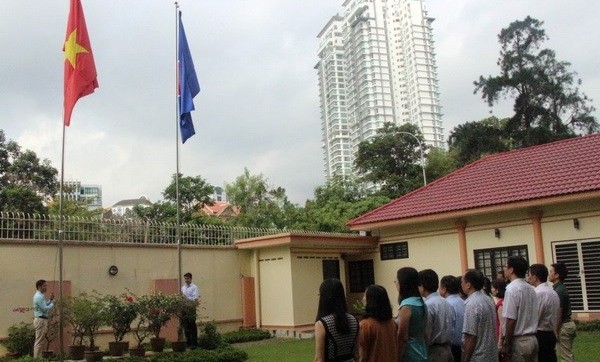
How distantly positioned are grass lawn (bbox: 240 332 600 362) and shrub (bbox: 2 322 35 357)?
405 cm

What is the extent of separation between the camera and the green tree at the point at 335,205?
99.4 feet

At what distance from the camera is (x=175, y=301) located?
12242 mm

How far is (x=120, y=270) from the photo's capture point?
1460cm

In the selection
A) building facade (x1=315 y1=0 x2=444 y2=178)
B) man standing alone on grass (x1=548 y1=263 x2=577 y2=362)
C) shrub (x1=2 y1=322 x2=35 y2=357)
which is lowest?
shrub (x1=2 y1=322 x2=35 y2=357)

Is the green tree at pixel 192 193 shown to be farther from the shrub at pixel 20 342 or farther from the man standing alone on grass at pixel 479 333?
the man standing alone on grass at pixel 479 333

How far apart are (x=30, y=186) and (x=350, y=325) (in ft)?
92.1

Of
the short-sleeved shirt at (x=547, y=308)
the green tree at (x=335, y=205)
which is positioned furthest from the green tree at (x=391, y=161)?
the short-sleeved shirt at (x=547, y=308)

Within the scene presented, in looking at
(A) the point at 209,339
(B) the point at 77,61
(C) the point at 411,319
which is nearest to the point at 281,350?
(A) the point at 209,339

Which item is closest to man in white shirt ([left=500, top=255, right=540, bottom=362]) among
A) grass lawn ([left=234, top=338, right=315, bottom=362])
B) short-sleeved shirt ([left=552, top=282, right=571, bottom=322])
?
short-sleeved shirt ([left=552, top=282, right=571, bottom=322])

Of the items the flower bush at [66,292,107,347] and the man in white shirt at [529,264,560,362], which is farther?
the flower bush at [66,292,107,347]

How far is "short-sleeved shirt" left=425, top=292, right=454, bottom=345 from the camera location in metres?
4.94

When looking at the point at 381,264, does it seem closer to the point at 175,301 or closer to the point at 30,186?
the point at 175,301

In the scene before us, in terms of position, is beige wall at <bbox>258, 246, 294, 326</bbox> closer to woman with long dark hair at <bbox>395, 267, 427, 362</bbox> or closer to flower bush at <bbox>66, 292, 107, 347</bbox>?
flower bush at <bbox>66, 292, 107, 347</bbox>

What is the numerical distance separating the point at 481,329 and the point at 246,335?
11.2 metres
